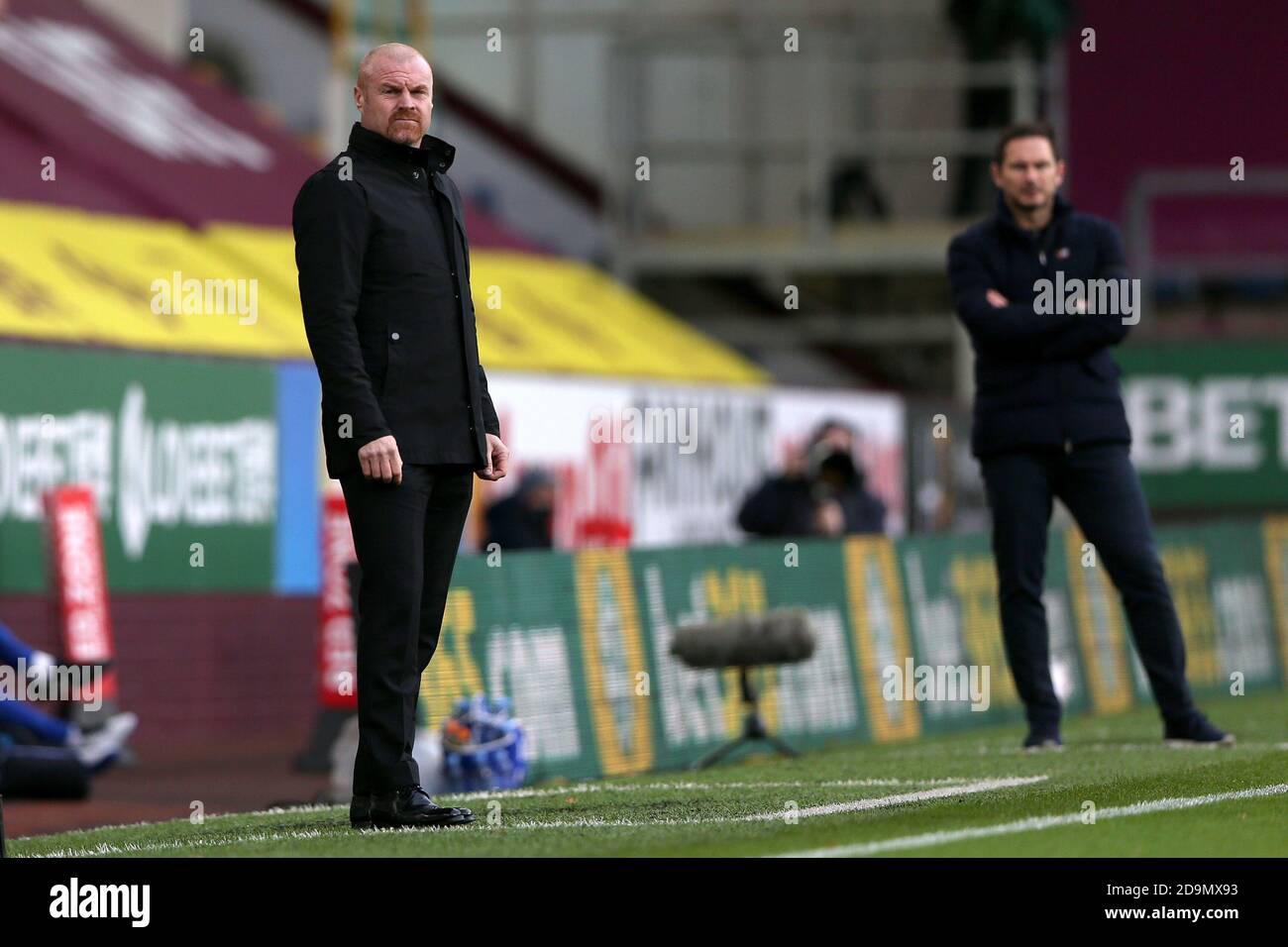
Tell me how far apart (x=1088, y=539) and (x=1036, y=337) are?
31.0 inches

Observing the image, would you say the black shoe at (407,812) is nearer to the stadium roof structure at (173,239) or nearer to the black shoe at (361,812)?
the black shoe at (361,812)

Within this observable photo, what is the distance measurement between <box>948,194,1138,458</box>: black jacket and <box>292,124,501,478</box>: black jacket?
2.88 m

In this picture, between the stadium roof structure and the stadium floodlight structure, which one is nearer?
the stadium floodlight structure

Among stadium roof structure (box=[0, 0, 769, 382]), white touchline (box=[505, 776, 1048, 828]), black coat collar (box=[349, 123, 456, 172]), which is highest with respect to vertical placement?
stadium roof structure (box=[0, 0, 769, 382])

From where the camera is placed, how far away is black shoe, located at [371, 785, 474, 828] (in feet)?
26.1

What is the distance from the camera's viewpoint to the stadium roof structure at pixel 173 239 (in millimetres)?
17031

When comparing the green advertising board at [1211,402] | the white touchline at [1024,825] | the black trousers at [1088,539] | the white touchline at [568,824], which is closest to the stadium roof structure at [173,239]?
the green advertising board at [1211,402]

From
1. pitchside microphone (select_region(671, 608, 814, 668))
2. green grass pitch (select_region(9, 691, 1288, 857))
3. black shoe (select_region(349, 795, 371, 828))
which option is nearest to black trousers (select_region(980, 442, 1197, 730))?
green grass pitch (select_region(9, 691, 1288, 857))

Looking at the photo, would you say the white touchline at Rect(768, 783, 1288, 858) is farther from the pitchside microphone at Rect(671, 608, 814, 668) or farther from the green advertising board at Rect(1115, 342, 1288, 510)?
the green advertising board at Rect(1115, 342, 1288, 510)

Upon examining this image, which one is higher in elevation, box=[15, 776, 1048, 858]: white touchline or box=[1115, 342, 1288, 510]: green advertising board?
box=[1115, 342, 1288, 510]: green advertising board

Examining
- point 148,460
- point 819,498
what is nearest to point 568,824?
point 148,460

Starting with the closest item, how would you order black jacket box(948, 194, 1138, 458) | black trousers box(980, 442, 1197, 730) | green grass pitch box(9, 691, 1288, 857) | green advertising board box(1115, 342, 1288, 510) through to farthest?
green grass pitch box(9, 691, 1288, 857)
black jacket box(948, 194, 1138, 458)
black trousers box(980, 442, 1197, 730)
green advertising board box(1115, 342, 1288, 510)

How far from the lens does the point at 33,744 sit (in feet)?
43.4
